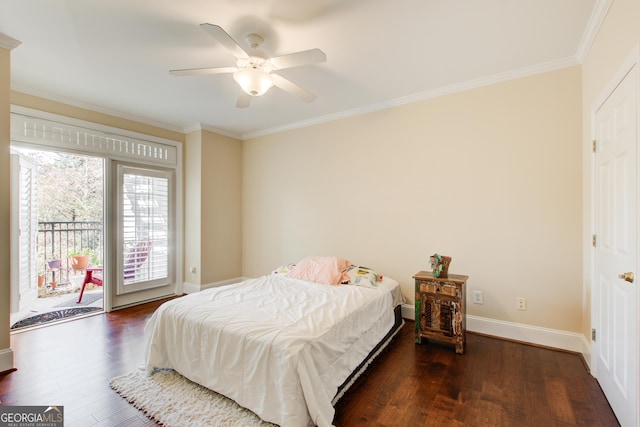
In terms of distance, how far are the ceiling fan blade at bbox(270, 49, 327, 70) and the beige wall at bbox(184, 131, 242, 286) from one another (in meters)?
2.76

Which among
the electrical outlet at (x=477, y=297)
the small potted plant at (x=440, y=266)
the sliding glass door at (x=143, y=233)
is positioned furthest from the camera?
the sliding glass door at (x=143, y=233)

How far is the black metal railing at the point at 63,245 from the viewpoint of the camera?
4711 millimetres

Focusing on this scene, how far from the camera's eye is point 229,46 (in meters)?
1.87

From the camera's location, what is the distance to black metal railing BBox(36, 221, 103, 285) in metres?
4.71

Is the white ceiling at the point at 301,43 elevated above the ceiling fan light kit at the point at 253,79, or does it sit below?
above

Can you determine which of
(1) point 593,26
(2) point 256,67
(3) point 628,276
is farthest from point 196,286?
(1) point 593,26

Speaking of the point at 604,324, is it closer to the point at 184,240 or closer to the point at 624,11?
the point at 624,11

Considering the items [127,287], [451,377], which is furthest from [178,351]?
[127,287]

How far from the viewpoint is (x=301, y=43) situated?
2.29m

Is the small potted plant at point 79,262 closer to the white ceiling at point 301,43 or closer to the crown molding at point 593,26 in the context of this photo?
the white ceiling at point 301,43

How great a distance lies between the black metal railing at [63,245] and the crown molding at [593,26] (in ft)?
22.2

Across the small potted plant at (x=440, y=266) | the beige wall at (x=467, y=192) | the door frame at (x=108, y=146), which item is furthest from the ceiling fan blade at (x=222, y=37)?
the door frame at (x=108, y=146)

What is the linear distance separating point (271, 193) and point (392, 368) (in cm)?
307

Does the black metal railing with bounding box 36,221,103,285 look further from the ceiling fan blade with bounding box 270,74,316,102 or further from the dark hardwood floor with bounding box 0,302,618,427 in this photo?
the ceiling fan blade with bounding box 270,74,316,102
